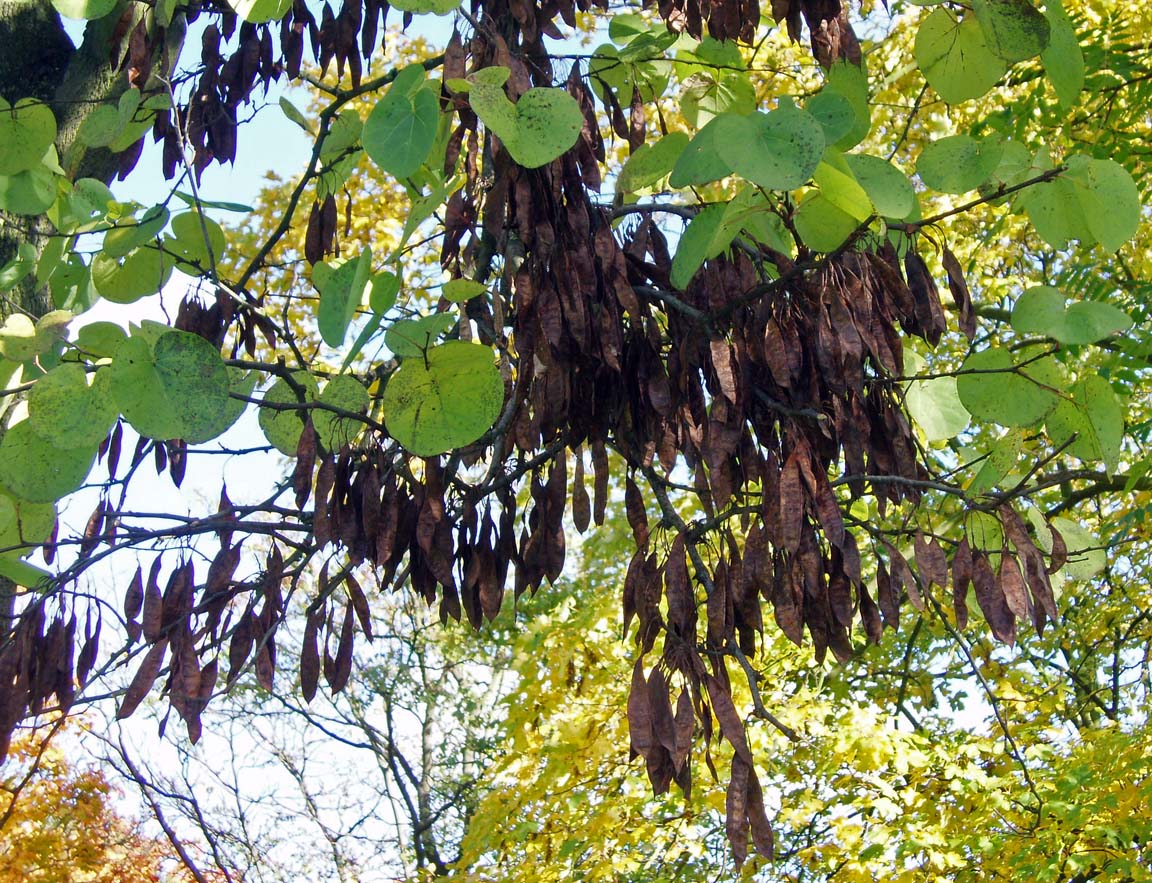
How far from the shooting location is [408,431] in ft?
4.78

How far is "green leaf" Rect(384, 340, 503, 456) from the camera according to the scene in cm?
146

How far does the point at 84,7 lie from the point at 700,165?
1.20m

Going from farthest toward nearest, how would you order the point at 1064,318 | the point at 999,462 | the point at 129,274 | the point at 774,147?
the point at 129,274 < the point at 999,462 < the point at 1064,318 < the point at 774,147

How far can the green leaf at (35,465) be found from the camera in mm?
1397

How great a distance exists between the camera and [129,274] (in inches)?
76.1

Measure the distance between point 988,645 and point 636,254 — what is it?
5.31 m

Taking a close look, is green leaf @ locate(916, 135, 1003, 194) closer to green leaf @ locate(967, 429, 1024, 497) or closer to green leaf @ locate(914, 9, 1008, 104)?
green leaf @ locate(914, 9, 1008, 104)

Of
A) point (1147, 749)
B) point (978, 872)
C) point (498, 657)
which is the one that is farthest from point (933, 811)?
point (498, 657)

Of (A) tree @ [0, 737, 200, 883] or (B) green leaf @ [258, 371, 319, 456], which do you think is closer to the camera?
(B) green leaf @ [258, 371, 319, 456]

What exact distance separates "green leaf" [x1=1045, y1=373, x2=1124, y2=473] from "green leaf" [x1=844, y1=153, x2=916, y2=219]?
514 millimetres

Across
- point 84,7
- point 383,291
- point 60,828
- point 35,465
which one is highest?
point 60,828

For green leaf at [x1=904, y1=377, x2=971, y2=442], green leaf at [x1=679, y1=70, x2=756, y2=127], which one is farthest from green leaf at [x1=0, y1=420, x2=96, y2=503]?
green leaf at [x1=904, y1=377, x2=971, y2=442]

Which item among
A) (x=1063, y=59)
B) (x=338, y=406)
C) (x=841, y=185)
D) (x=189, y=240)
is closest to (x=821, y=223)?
(x=841, y=185)

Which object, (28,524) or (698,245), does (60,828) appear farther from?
(698,245)
